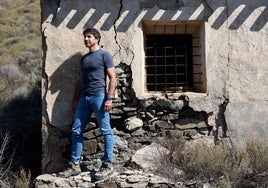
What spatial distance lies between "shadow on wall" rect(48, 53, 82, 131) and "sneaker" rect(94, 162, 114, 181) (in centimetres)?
94

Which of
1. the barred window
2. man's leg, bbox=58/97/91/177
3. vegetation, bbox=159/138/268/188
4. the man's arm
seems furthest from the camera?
the barred window

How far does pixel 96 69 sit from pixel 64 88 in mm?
805

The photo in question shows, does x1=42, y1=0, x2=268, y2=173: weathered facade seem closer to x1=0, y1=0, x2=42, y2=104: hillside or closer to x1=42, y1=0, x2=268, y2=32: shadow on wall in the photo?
x1=42, y1=0, x2=268, y2=32: shadow on wall

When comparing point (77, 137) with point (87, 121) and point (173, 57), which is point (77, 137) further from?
point (173, 57)

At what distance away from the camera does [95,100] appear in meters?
5.23

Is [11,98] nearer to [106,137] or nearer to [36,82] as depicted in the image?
[36,82]

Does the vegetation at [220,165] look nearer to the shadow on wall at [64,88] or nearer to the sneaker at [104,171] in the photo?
the sneaker at [104,171]

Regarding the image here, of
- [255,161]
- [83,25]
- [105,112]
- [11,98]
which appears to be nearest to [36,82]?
[11,98]

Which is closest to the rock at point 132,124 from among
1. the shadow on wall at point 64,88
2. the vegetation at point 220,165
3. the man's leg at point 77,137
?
the vegetation at point 220,165

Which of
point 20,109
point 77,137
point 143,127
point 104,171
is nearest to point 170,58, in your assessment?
point 143,127

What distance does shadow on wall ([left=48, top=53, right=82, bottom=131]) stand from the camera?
5844 millimetres

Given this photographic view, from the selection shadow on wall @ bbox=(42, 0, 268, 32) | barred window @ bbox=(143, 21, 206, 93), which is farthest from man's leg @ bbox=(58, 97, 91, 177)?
barred window @ bbox=(143, 21, 206, 93)

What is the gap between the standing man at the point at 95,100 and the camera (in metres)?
5.19

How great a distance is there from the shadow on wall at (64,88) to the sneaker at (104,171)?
3.09 feet
